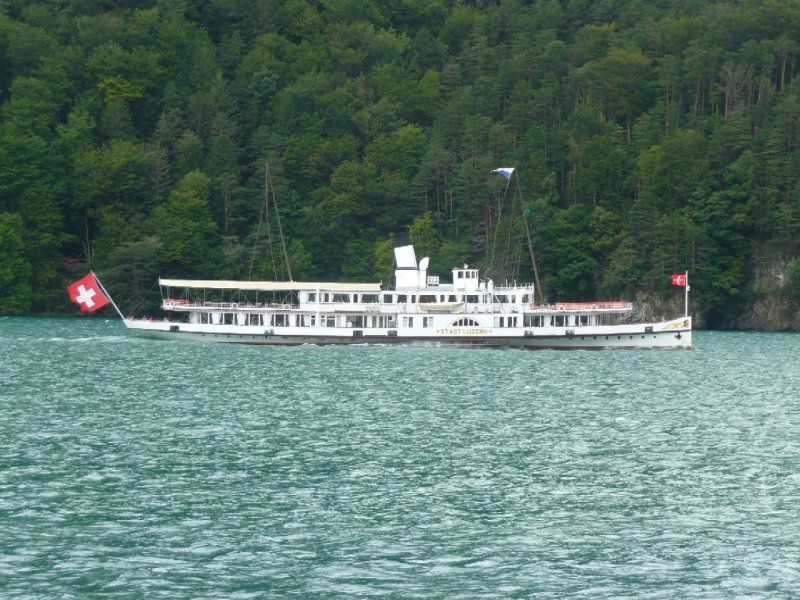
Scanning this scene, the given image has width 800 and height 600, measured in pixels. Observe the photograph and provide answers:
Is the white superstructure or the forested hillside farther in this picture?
the forested hillside

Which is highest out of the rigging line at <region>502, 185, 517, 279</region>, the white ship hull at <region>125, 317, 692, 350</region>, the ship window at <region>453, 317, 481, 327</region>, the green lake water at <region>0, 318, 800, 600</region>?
the rigging line at <region>502, 185, 517, 279</region>

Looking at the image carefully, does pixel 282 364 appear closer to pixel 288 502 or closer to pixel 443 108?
pixel 288 502

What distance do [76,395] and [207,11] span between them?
128m

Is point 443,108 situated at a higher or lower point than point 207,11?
lower

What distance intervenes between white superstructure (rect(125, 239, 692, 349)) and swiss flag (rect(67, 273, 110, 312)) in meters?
3.43

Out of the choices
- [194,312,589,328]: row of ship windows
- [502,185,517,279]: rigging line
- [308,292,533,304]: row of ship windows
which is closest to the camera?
[194,312,589,328]: row of ship windows

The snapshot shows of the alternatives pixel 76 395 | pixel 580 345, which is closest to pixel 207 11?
pixel 580 345

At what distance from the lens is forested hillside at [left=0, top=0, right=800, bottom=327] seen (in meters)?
127

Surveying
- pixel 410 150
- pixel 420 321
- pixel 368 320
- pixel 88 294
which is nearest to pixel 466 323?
pixel 420 321

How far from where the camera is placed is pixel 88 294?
95750 millimetres

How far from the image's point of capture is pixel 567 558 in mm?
31031

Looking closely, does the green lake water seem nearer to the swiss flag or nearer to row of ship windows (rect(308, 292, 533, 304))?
the swiss flag

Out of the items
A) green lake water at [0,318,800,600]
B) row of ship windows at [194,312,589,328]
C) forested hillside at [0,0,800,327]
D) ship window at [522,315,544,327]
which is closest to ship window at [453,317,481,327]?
row of ship windows at [194,312,589,328]

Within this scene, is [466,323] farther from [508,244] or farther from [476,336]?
[508,244]
